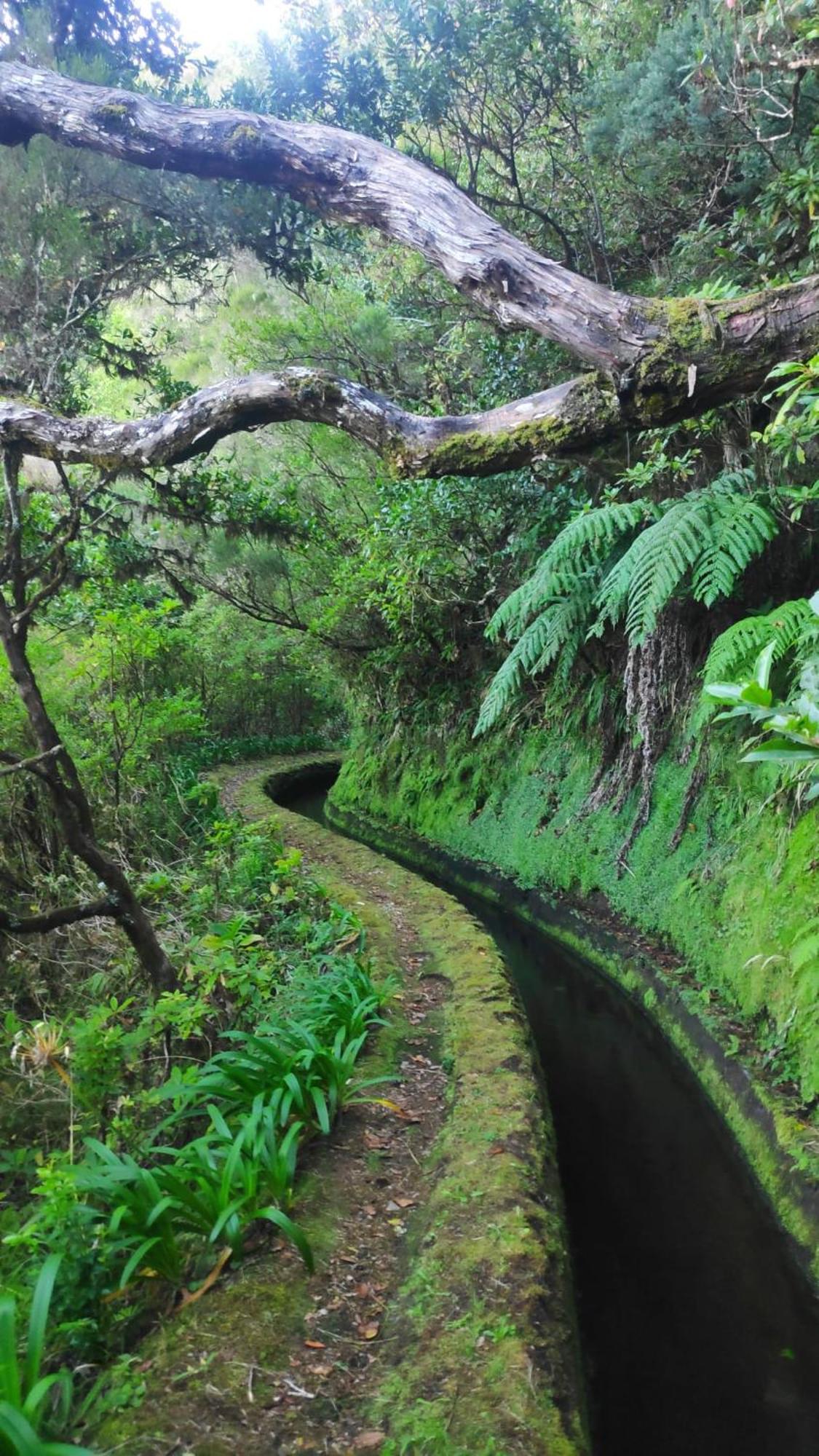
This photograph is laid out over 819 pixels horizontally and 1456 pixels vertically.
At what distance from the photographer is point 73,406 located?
595 cm

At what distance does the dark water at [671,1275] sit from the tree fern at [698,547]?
2.59 m

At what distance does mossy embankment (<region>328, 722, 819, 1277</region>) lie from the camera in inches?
139

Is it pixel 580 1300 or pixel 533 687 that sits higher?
pixel 533 687

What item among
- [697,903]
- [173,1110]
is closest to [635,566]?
[697,903]

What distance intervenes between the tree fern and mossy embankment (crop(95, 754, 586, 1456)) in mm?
2680

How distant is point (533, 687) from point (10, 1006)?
599cm

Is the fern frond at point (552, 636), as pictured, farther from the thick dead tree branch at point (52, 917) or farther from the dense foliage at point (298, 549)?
the thick dead tree branch at point (52, 917)

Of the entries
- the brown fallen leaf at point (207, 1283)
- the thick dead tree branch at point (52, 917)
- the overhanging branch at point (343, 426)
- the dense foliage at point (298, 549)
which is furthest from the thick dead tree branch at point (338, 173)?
the brown fallen leaf at point (207, 1283)

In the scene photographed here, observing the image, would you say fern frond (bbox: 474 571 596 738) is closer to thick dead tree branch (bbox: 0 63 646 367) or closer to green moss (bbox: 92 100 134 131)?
thick dead tree branch (bbox: 0 63 646 367)

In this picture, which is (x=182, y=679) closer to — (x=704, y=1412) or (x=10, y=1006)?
(x=10, y=1006)

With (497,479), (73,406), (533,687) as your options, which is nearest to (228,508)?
(73,406)

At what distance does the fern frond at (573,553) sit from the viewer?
512 cm

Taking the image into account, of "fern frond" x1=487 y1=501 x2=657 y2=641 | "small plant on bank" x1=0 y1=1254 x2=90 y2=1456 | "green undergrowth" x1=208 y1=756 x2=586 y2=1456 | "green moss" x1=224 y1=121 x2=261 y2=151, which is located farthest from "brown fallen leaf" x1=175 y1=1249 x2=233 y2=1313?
"green moss" x1=224 y1=121 x2=261 y2=151

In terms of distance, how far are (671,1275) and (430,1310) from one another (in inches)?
44.2
